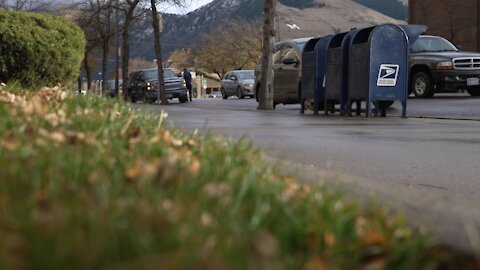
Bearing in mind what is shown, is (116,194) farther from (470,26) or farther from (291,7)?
(291,7)

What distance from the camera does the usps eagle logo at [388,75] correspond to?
43.6 feet

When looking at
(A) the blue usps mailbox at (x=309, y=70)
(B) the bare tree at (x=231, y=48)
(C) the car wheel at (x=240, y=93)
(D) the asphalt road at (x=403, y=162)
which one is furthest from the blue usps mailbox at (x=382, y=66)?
(B) the bare tree at (x=231, y=48)

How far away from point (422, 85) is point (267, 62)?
429 cm

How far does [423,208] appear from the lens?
3451mm

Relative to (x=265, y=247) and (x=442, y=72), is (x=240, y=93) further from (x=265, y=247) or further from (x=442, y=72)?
(x=265, y=247)

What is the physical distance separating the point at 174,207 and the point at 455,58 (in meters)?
17.3

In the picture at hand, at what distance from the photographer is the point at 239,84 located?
112ft

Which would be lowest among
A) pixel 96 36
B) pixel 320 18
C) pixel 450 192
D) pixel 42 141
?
pixel 450 192

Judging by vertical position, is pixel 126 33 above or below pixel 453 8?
below

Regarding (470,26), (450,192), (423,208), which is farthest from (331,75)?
(470,26)

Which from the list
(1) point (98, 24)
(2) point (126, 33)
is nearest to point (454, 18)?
(2) point (126, 33)

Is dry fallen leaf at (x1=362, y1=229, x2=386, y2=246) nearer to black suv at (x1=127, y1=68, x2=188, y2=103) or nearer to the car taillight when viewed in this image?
the car taillight

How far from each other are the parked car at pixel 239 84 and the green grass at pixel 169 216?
29.8 meters

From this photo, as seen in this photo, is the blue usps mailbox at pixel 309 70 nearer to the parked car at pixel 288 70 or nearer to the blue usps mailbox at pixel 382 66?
the parked car at pixel 288 70
